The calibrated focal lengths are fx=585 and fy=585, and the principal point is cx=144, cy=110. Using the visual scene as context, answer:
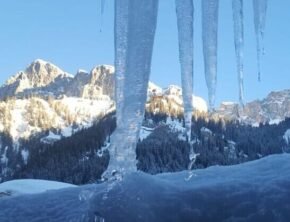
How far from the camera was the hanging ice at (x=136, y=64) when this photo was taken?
24.6ft

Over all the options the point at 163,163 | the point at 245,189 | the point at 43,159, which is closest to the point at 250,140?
the point at 163,163

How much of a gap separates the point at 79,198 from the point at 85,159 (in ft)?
512

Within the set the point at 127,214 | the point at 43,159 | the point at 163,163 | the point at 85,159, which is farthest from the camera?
the point at 43,159

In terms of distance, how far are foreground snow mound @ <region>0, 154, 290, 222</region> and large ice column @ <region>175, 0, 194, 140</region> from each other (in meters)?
1.01

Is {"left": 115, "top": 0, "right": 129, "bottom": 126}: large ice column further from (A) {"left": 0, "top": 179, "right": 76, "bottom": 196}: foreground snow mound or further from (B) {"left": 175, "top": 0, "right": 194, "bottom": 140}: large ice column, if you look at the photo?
(A) {"left": 0, "top": 179, "right": 76, "bottom": 196}: foreground snow mound

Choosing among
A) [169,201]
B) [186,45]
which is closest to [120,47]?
[186,45]

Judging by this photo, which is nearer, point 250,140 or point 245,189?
point 245,189

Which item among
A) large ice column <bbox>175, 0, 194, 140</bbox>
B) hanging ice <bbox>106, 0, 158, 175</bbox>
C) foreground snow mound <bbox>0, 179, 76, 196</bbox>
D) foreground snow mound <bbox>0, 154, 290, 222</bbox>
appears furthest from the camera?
foreground snow mound <bbox>0, 179, 76, 196</bbox>

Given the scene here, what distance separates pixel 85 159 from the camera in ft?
538

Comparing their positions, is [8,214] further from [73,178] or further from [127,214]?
[73,178]

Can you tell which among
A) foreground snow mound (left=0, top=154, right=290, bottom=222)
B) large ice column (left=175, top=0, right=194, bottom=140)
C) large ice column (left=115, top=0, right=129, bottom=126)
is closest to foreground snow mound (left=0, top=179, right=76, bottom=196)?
foreground snow mound (left=0, top=154, right=290, bottom=222)

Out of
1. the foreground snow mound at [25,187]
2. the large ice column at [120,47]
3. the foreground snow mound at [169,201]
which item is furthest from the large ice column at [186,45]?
the foreground snow mound at [25,187]

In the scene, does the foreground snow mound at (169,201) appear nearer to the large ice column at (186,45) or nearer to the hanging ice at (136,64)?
the large ice column at (186,45)

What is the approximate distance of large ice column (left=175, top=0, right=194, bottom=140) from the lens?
802cm
